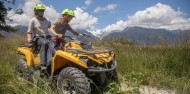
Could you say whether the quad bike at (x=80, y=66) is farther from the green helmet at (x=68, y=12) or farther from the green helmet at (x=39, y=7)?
the green helmet at (x=39, y=7)

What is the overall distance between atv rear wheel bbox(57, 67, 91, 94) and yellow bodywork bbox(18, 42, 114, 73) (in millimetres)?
167

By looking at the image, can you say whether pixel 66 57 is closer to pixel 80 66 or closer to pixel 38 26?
pixel 80 66

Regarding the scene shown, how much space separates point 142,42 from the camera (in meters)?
11.3

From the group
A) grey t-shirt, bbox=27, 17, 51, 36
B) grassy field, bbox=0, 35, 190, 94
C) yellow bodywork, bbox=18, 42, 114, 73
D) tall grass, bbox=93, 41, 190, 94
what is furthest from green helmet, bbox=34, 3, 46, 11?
tall grass, bbox=93, 41, 190, 94

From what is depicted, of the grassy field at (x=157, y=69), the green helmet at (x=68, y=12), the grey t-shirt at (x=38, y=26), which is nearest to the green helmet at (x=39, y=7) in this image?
the grey t-shirt at (x=38, y=26)

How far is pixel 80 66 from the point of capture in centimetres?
532

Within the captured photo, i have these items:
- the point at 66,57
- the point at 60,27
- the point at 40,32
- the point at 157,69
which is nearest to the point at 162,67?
the point at 157,69

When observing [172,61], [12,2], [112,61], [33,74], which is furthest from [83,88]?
[12,2]

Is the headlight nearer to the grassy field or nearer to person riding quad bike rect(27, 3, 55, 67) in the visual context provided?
the grassy field

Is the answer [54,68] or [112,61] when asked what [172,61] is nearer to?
[112,61]

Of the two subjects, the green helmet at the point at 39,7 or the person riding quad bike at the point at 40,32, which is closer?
the person riding quad bike at the point at 40,32

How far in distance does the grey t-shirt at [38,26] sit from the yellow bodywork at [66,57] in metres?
0.44

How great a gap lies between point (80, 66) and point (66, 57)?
0.39 metres

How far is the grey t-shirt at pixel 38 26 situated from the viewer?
6.77 m
